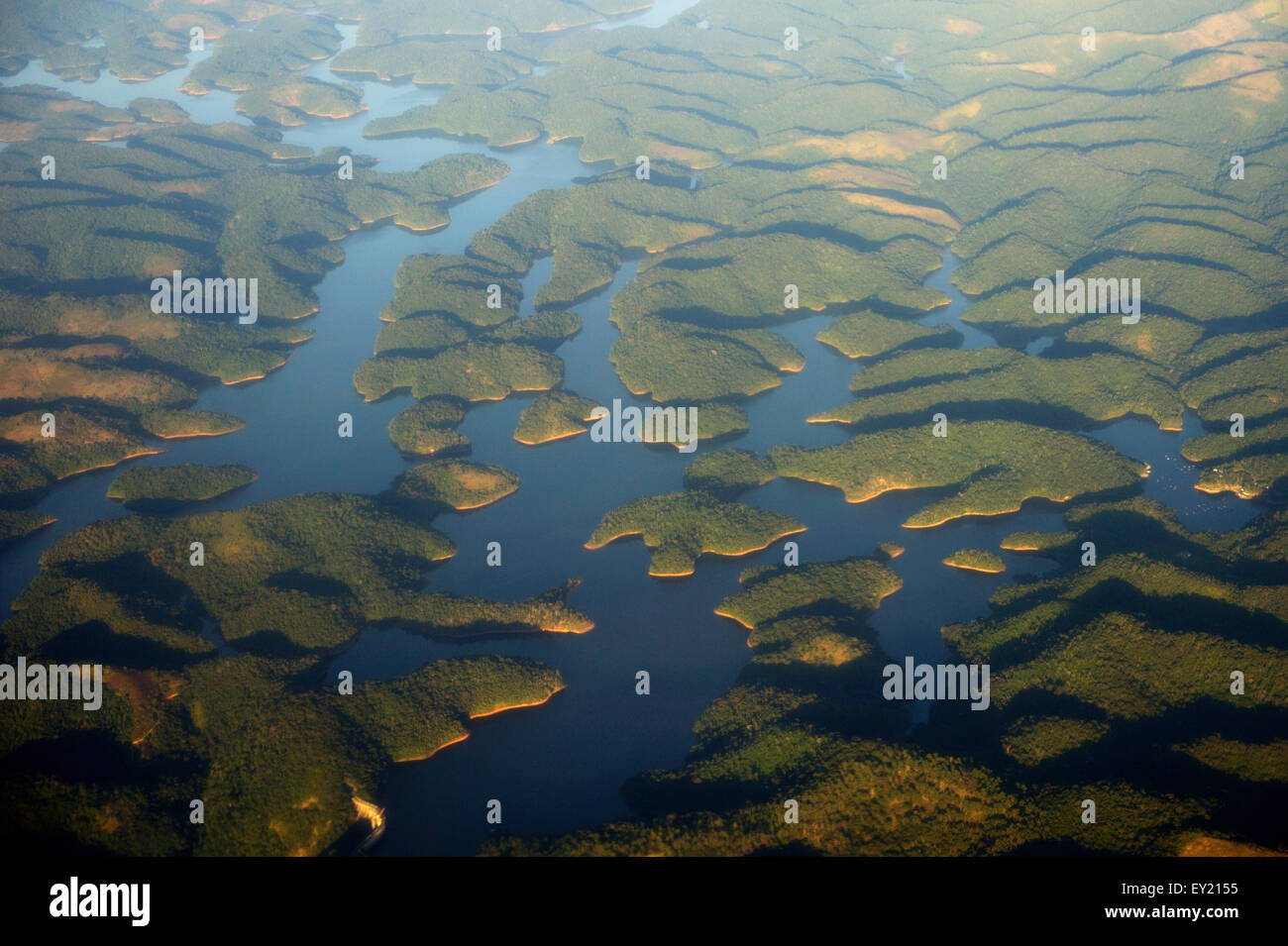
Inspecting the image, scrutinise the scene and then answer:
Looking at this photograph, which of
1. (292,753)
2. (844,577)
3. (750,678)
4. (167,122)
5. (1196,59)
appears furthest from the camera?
(167,122)

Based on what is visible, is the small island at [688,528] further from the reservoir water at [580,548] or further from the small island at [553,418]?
the small island at [553,418]

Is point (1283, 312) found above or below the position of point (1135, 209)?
below

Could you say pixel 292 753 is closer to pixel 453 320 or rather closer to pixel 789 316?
pixel 453 320

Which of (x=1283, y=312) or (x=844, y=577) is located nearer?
(x=844, y=577)

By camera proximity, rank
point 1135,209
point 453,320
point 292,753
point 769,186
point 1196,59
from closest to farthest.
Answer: point 292,753 → point 453,320 → point 1135,209 → point 769,186 → point 1196,59

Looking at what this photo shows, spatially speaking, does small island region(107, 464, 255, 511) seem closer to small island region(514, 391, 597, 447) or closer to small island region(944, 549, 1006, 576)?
small island region(514, 391, 597, 447)
